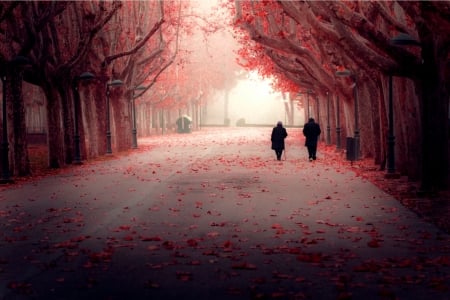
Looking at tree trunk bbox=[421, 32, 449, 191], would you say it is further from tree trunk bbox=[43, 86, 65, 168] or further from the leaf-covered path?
tree trunk bbox=[43, 86, 65, 168]

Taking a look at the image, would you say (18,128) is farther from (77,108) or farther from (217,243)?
(217,243)

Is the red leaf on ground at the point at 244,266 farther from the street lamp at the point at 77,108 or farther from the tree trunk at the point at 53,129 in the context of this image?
the street lamp at the point at 77,108

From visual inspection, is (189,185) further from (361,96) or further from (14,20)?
(361,96)

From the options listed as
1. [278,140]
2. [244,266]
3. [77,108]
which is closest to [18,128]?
[77,108]

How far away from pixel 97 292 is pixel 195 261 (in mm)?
1850

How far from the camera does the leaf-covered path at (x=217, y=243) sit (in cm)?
762

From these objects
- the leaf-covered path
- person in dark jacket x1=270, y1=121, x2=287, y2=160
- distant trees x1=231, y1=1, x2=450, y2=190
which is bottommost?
the leaf-covered path

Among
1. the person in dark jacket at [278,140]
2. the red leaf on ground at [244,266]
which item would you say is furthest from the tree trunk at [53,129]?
the red leaf on ground at [244,266]

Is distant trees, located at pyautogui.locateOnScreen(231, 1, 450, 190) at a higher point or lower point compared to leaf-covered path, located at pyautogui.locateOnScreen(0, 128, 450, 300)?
higher

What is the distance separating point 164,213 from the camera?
13930 mm

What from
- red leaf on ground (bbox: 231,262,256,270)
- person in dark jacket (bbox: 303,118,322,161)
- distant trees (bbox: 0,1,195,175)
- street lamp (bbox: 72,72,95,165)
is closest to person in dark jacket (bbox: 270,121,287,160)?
person in dark jacket (bbox: 303,118,322,161)

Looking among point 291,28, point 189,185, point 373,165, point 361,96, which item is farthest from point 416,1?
point 291,28

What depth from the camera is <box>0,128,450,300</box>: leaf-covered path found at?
25.0ft

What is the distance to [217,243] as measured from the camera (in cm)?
1041
